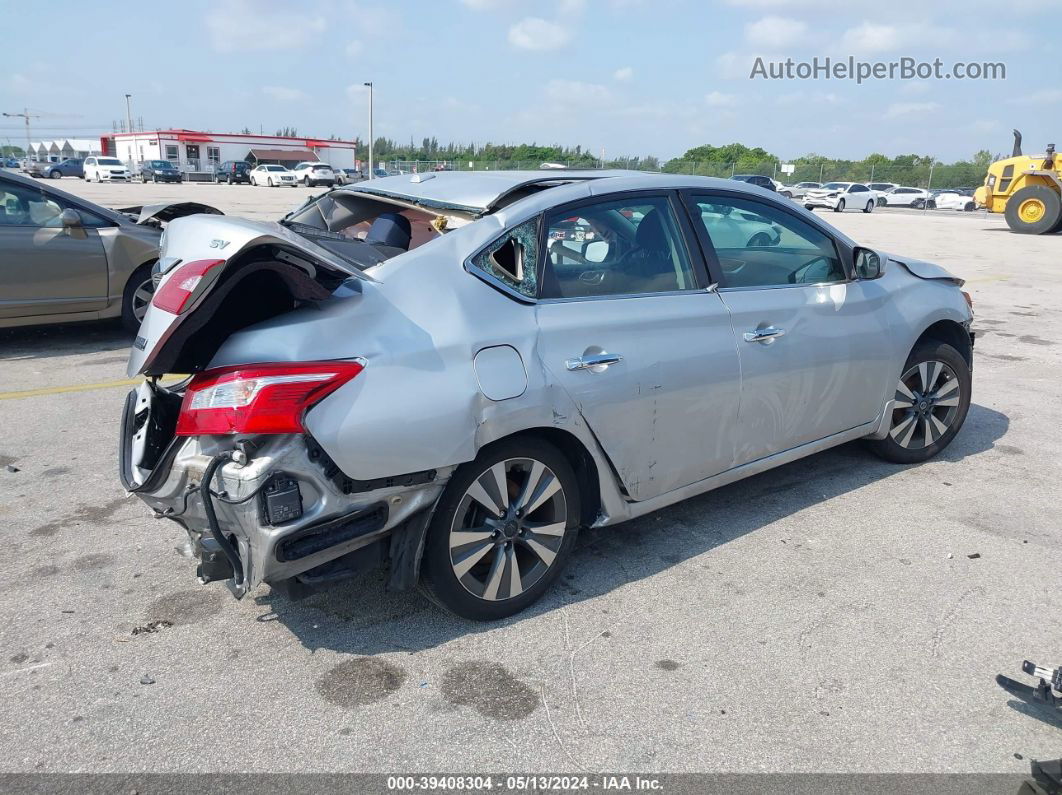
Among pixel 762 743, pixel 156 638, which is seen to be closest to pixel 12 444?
pixel 156 638

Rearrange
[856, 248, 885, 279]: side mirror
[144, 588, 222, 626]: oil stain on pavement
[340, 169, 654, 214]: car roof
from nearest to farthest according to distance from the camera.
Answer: [144, 588, 222, 626]: oil stain on pavement
[340, 169, 654, 214]: car roof
[856, 248, 885, 279]: side mirror

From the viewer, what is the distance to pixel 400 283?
301 centimetres

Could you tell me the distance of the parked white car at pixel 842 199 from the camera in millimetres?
40062

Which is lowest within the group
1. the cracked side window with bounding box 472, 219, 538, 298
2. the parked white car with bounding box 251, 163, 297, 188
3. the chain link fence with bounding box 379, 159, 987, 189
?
the parked white car with bounding box 251, 163, 297, 188

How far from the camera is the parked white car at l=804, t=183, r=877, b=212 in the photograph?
40.1 meters

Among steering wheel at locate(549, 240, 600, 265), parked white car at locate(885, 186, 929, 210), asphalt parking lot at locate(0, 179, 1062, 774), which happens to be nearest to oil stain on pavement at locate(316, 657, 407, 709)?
asphalt parking lot at locate(0, 179, 1062, 774)

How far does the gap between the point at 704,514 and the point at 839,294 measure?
1.31 m

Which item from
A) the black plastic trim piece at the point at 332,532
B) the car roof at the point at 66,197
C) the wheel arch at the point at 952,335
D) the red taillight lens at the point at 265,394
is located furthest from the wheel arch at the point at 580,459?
the car roof at the point at 66,197

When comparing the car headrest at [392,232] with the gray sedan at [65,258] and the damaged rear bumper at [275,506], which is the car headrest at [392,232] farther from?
the gray sedan at [65,258]

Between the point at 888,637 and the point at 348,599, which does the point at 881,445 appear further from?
the point at 348,599

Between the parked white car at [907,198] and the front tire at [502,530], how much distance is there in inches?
1936

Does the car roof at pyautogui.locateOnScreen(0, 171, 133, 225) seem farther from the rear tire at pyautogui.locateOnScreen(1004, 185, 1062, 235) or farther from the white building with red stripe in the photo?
the white building with red stripe

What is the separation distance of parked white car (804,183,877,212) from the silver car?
1519 inches

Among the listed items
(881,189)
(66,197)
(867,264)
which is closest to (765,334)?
(867,264)
